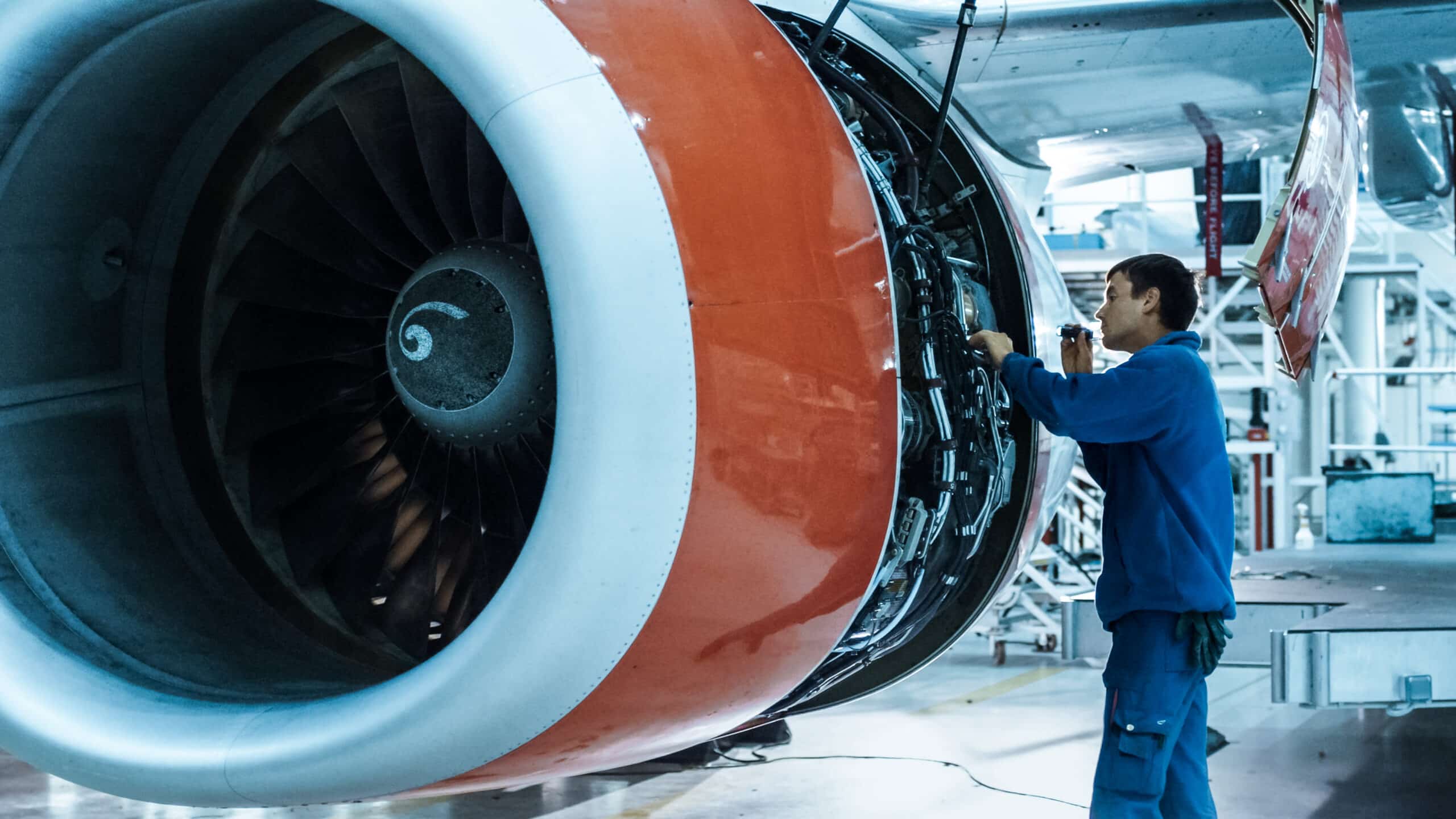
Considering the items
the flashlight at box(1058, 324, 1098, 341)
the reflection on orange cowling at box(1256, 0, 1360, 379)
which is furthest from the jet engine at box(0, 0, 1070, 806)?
the reflection on orange cowling at box(1256, 0, 1360, 379)

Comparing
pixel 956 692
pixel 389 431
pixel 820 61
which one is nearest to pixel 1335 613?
pixel 820 61

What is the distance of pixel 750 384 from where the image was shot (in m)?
1.96

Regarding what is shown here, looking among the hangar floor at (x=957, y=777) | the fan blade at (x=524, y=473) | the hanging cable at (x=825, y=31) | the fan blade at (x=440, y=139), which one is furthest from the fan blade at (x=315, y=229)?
the hangar floor at (x=957, y=777)

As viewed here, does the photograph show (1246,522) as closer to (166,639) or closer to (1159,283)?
(1159,283)

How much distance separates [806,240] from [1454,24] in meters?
2.11

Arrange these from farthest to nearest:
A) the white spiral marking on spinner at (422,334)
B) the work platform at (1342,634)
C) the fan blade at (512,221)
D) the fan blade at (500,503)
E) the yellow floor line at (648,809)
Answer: the yellow floor line at (648,809), the work platform at (1342,634), the fan blade at (500,503), the fan blade at (512,221), the white spiral marking on spinner at (422,334)

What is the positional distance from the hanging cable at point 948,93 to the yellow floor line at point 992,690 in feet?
14.2

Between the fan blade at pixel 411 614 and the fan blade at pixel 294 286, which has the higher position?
the fan blade at pixel 294 286

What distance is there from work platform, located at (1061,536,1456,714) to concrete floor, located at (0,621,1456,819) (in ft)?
2.58

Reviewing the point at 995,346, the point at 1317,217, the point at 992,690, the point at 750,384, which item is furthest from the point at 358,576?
the point at 992,690

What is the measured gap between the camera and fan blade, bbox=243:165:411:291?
8.94 feet

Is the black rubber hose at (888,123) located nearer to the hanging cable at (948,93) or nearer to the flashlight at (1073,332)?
the hanging cable at (948,93)

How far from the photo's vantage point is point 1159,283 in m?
2.88

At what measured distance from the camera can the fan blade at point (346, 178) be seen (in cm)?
270
